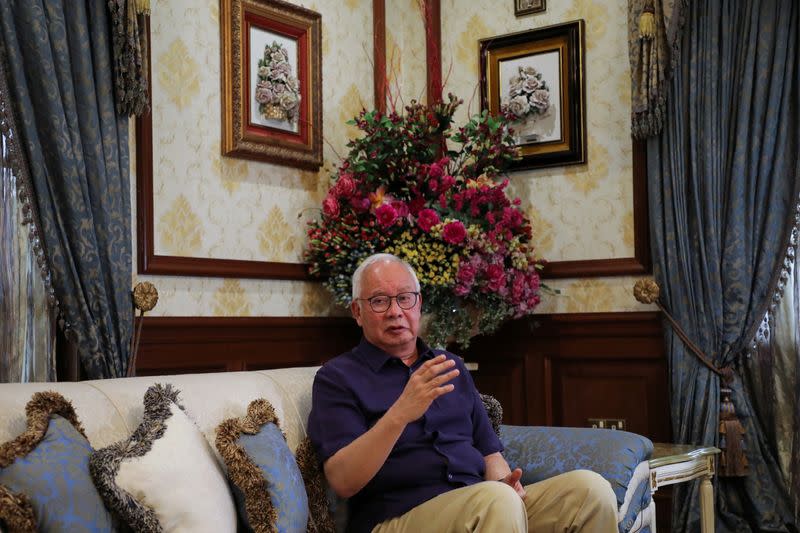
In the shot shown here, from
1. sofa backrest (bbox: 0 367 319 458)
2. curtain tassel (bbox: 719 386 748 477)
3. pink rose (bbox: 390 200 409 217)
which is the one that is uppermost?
pink rose (bbox: 390 200 409 217)

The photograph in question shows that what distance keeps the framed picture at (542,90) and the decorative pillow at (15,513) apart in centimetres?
312

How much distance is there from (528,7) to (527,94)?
1.47ft

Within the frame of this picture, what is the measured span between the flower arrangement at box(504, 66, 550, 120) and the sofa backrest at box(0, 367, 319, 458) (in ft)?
6.61

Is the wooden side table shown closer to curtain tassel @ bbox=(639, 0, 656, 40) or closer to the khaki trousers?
the khaki trousers

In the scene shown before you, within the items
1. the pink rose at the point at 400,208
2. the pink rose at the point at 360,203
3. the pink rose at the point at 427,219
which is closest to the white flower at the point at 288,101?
the pink rose at the point at 360,203

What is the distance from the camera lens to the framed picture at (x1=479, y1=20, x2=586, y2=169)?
4.48 metres

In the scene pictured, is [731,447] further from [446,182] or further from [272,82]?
[272,82]

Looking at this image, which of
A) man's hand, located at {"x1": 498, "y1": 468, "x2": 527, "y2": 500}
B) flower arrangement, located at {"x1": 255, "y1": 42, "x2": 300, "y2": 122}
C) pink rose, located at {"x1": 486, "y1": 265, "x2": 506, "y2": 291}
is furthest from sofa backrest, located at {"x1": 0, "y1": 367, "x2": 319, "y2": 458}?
flower arrangement, located at {"x1": 255, "y1": 42, "x2": 300, "y2": 122}

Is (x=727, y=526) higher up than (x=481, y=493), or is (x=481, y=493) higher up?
(x=481, y=493)

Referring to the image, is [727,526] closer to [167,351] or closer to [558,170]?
[558,170]

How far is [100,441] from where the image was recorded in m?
2.36

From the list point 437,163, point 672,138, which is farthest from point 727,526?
point 437,163

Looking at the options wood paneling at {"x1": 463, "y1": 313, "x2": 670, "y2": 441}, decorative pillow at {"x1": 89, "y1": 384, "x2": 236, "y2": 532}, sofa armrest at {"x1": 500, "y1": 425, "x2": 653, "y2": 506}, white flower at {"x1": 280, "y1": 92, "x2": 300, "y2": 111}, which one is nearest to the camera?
decorative pillow at {"x1": 89, "y1": 384, "x2": 236, "y2": 532}

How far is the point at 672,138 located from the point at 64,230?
8.45 ft
